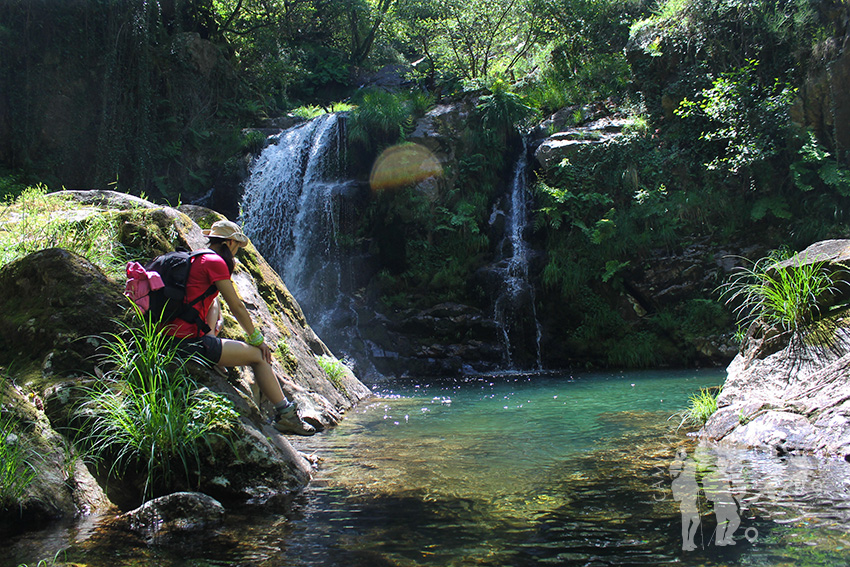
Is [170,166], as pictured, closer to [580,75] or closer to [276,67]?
[276,67]

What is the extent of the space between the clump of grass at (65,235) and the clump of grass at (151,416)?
1.62 m

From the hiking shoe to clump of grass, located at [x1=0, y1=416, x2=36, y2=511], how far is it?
204 centimetres

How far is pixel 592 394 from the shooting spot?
914cm

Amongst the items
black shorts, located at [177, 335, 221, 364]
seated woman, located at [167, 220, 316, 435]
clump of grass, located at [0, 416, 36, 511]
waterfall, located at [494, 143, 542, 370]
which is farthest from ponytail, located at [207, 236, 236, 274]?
waterfall, located at [494, 143, 542, 370]

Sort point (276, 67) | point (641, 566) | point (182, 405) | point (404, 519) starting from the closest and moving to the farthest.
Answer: point (641, 566), point (404, 519), point (182, 405), point (276, 67)

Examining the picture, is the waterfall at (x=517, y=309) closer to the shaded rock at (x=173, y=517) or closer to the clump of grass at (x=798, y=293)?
the clump of grass at (x=798, y=293)

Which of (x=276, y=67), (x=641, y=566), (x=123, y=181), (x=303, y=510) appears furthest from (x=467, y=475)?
(x=276, y=67)

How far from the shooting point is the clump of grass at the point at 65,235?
516 cm

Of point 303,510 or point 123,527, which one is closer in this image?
point 123,527

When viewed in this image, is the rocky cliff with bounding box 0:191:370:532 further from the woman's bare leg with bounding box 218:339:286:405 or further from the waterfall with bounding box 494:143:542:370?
the waterfall with bounding box 494:143:542:370

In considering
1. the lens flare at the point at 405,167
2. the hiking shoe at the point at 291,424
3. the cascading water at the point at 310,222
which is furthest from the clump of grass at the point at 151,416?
the lens flare at the point at 405,167

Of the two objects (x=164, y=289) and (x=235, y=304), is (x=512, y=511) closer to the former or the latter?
(x=235, y=304)

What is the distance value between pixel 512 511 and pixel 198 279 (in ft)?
9.08

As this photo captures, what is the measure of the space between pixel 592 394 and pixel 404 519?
657 cm
